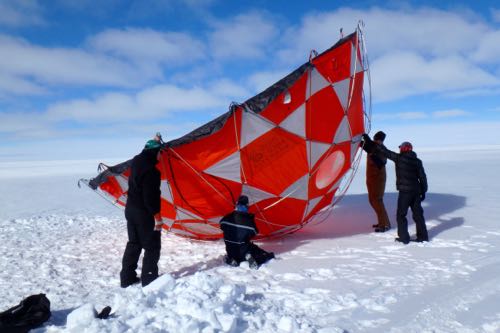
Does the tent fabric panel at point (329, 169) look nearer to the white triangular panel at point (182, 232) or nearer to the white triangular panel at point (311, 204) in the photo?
the white triangular panel at point (311, 204)

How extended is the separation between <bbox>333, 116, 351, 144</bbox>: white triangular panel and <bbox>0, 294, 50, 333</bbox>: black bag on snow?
178 inches

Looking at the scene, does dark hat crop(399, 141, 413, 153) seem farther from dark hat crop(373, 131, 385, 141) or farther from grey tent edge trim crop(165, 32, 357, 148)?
grey tent edge trim crop(165, 32, 357, 148)

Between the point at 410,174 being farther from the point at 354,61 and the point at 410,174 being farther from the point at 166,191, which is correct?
the point at 166,191

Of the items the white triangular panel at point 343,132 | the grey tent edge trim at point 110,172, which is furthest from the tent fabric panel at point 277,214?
the grey tent edge trim at point 110,172

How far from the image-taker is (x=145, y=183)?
4.54 metres

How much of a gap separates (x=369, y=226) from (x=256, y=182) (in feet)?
9.40

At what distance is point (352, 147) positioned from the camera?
21.6 ft

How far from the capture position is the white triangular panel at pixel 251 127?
5.21 meters

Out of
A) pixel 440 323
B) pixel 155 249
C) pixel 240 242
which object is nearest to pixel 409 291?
pixel 440 323

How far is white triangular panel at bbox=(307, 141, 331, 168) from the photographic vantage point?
5.75m

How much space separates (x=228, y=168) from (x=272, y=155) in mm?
676

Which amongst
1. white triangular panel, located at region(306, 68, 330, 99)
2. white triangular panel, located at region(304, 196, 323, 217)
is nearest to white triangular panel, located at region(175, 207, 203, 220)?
white triangular panel, located at region(304, 196, 323, 217)

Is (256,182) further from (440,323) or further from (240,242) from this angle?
(440,323)

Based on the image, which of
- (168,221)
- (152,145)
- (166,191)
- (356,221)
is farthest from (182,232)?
(356,221)
